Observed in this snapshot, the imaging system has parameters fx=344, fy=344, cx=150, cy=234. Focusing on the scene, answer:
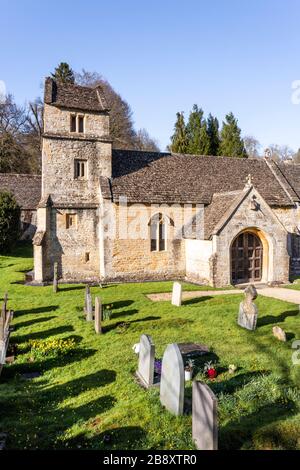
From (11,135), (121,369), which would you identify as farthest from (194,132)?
(121,369)

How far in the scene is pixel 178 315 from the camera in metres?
13.9

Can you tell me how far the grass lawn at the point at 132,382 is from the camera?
6.32m

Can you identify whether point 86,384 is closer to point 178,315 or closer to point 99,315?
point 99,315

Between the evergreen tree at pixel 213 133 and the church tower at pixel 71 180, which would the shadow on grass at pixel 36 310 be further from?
the evergreen tree at pixel 213 133

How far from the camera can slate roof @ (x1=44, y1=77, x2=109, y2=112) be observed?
2161 centimetres

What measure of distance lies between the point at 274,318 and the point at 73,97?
18.0 metres

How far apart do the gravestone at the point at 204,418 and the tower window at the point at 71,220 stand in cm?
1698

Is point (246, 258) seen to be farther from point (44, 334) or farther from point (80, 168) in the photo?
point (44, 334)

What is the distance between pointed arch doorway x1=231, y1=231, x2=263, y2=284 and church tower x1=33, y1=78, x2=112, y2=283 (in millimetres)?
8793

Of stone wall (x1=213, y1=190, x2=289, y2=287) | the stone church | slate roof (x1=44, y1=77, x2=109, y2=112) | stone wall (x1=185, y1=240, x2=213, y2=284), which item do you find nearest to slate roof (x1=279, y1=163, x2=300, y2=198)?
stone wall (x1=213, y1=190, x2=289, y2=287)

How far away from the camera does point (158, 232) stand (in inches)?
894

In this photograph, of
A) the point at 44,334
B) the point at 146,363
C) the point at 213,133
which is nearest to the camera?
the point at 146,363

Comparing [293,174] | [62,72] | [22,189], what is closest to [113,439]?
[293,174]

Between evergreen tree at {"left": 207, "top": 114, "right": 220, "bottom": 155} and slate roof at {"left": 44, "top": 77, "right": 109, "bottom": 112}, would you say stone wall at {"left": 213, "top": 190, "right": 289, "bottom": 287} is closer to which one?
slate roof at {"left": 44, "top": 77, "right": 109, "bottom": 112}
